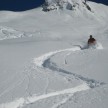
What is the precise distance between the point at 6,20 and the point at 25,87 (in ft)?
84.1

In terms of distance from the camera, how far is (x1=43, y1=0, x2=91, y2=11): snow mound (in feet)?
135

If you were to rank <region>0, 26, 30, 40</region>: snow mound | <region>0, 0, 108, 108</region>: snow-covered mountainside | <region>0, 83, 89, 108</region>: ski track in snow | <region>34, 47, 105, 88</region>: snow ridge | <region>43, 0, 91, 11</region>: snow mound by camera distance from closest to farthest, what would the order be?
<region>0, 83, 89, 108</region>: ski track in snow, <region>0, 0, 108, 108</region>: snow-covered mountainside, <region>34, 47, 105, 88</region>: snow ridge, <region>0, 26, 30, 40</region>: snow mound, <region>43, 0, 91, 11</region>: snow mound

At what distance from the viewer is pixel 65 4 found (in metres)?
41.9

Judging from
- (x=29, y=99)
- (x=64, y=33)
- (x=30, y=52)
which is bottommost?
(x=64, y=33)

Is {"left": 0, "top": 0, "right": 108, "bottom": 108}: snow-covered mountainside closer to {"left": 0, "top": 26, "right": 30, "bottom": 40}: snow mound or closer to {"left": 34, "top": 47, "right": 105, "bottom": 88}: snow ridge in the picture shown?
{"left": 34, "top": 47, "right": 105, "bottom": 88}: snow ridge

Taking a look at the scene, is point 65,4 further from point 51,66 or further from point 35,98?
point 35,98

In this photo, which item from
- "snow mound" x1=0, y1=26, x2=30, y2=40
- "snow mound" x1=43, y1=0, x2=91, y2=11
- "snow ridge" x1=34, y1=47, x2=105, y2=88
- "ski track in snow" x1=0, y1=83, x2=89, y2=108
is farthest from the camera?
"snow mound" x1=43, y1=0, x2=91, y2=11

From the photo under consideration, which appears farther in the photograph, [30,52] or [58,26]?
[58,26]

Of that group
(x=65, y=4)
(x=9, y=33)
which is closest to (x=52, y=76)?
(x=9, y=33)

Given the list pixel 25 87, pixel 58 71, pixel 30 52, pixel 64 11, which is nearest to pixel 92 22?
pixel 64 11

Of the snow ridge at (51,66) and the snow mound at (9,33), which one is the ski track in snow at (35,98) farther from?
the snow mound at (9,33)

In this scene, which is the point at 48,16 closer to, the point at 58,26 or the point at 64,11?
the point at 64,11

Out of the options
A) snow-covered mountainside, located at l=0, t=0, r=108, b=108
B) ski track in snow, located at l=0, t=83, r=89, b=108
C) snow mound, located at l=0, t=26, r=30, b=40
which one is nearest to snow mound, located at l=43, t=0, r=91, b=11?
snow mound, located at l=0, t=26, r=30, b=40

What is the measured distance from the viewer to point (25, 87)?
11320 mm
